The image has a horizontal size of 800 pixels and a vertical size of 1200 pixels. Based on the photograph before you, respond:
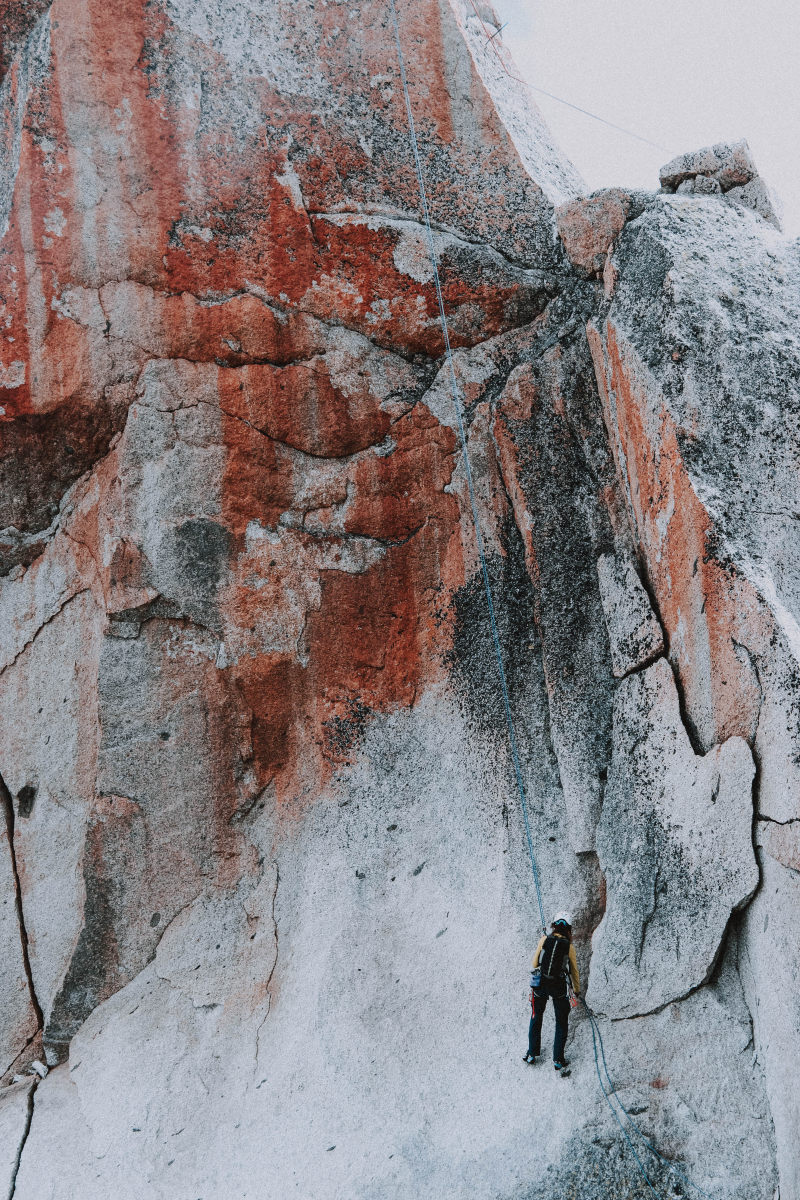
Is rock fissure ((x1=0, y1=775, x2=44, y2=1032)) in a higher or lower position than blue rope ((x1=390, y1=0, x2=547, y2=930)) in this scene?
lower

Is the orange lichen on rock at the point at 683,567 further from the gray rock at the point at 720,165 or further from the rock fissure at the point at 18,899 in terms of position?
the rock fissure at the point at 18,899

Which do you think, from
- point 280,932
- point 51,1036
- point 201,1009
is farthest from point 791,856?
point 51,1036

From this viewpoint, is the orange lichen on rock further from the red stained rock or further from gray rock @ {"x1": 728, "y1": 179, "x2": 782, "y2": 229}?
gray rock @ {"x1": 728, "y1": 179, "x2": 782, "y2": 229}

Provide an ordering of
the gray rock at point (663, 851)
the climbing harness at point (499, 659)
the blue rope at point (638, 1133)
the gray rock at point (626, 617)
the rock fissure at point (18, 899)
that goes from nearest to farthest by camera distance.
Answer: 1. the blue rope at point (638, 1133)
2. the climbing harness at point (499, 659)
3. the gray rock at point (663, 851)
4. the gray rock at point (626, 617)
5. the rock fissure at point (18, 899)

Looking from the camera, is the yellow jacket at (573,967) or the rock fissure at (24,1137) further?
the rock fissure at (24,1137)

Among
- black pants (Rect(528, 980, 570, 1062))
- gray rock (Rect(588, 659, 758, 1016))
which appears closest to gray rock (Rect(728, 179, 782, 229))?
gray rock (Rect(588, 659, 758, 1016))

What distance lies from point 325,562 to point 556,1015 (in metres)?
2.56

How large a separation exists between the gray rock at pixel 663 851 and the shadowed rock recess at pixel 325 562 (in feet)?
0.08

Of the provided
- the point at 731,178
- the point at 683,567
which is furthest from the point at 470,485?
Result: the point at 731,178

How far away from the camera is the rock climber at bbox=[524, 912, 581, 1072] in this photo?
13.7 feet

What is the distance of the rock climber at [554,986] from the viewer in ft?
13.7

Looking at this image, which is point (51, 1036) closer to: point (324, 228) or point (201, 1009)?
point (201, 1009)

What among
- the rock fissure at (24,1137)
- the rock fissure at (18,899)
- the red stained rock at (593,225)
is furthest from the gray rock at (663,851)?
the rock fissure at (18,899)

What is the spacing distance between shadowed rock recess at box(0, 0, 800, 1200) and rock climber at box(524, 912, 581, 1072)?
0.14 meters
